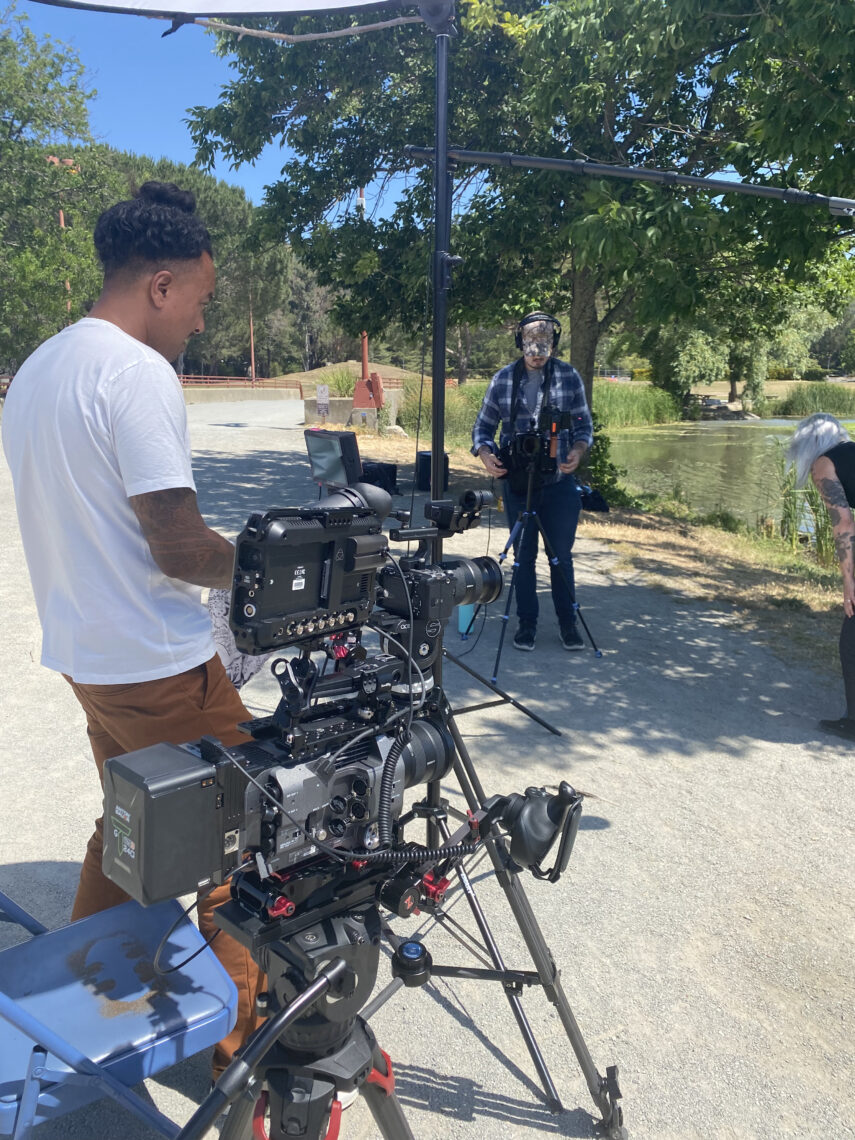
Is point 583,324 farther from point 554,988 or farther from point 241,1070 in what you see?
point 241,1070

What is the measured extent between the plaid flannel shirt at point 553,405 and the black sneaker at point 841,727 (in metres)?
2.10

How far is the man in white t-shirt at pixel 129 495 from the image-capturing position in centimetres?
178

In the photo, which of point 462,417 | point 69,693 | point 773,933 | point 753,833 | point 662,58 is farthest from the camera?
point 462,417

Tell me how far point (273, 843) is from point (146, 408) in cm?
91

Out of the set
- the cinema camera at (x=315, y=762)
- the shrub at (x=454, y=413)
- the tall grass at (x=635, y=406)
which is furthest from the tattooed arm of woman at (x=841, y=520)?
the tall grass at (x=635, y=406)

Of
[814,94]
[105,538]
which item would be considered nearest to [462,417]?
[814,94]

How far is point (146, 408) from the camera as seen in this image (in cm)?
177

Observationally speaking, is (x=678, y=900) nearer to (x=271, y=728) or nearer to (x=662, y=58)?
(x=271, y=728)

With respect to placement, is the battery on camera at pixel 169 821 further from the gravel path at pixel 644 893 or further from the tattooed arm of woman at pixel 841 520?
the tattooed arm of woman at pixel 841 520

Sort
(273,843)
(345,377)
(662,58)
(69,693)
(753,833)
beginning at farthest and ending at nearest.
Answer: (345,377) → (662,58) → (69,693) → (753,833) → (273,843)

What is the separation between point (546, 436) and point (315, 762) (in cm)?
387

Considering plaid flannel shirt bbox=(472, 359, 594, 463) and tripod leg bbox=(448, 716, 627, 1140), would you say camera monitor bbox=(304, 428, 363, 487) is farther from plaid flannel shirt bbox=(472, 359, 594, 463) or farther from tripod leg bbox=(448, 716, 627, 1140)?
plaid flannel shirt bbox=(472, 359, 594, 463)

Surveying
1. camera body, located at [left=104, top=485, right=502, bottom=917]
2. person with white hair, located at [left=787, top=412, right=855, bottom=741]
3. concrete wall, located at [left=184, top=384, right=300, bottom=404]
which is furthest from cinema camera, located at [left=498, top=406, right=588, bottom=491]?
concrete wall, located at [left=184, top=384, right=300, bottom=404]

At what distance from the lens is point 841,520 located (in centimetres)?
442
